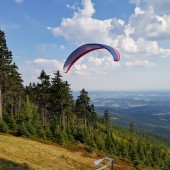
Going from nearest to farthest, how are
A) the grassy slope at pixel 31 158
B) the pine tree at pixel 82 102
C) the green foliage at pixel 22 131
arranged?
the grassy slope at pixel 31 158 < the green foliage at pixel 22 131 < the pine tree at pixel 82 102

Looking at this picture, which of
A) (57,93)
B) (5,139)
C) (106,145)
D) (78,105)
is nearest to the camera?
(5,139)

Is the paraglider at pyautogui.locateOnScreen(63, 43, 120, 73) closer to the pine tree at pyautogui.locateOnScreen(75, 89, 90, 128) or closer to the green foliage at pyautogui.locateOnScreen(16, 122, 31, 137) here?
the green foliage at pyautogui.locateOnScreen(16, 122, 31, 137)

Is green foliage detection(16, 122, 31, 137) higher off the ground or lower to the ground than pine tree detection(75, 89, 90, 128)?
lower

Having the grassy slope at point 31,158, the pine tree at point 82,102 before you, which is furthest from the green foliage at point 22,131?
the pine tree at point 82,102

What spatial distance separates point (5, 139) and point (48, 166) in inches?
435

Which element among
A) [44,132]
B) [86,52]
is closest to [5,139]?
[44,132]

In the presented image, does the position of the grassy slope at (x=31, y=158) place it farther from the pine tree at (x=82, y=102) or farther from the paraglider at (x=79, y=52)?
the pine tree at (x=82, y=102)

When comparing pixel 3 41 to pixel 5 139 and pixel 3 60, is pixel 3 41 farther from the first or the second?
pixel 5 139

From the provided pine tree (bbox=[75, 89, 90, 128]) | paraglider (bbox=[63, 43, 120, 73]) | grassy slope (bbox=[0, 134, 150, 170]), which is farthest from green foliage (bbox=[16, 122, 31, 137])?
paraglider (bbox=[63, 43, 120, 73])

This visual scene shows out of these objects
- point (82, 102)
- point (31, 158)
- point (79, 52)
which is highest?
point (79, 52)

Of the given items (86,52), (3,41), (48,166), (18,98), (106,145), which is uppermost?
(3,41)

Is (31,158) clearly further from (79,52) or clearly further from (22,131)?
(22,131)

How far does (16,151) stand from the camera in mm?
37312

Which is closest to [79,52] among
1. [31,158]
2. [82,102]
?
[31,158]
